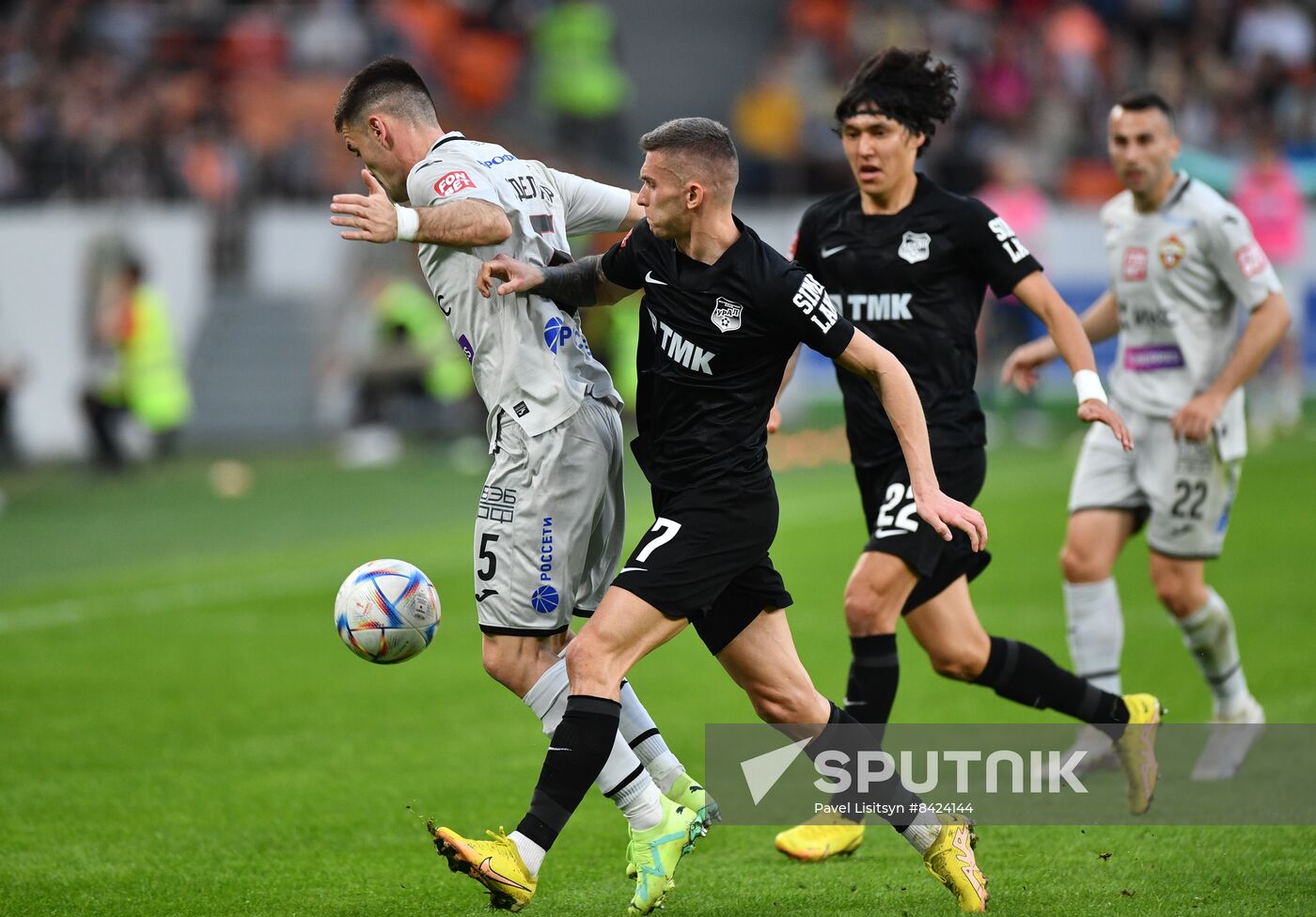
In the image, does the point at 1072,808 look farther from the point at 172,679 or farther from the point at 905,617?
the point at 172,679

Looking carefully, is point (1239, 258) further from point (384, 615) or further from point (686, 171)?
point (384, 615)

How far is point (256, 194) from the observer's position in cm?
2386

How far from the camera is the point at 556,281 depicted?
5.68 m

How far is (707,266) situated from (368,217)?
1102 mm

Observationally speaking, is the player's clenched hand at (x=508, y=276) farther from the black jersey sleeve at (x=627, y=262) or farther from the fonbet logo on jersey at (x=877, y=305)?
the fonbet logo on jersey at (x=877, y=305)

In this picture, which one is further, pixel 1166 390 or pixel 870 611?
pixel 1166 390

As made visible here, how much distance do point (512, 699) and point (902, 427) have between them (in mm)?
4468

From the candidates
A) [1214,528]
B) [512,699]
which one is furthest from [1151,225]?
[512,699]

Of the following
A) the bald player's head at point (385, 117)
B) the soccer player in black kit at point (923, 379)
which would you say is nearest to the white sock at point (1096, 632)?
the soccer player in black kit at point (923, 379)

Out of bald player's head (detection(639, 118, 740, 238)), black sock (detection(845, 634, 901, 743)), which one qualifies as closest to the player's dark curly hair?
bald player's head (detection(639, 118, 740, 238))

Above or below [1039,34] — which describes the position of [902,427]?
below

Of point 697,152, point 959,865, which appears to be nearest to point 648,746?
point 959,865

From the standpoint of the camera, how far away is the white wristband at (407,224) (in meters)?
5.34

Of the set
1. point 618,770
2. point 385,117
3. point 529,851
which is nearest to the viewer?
point 529,851
